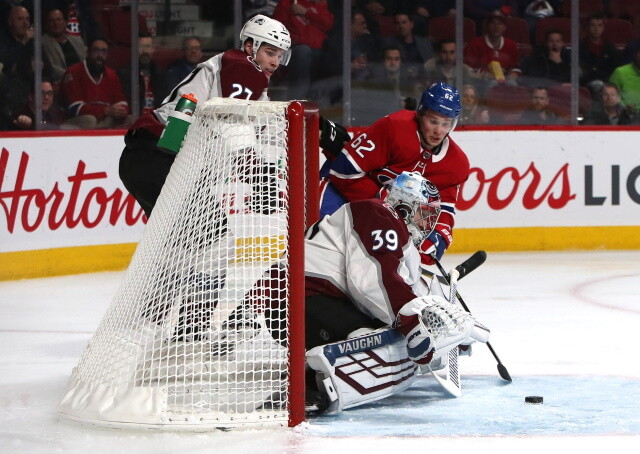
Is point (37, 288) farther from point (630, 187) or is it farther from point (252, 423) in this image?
point (630, 187)

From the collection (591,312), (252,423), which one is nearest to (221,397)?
(252,423)

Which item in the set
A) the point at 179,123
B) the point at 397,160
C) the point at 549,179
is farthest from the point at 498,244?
the point at 179,123

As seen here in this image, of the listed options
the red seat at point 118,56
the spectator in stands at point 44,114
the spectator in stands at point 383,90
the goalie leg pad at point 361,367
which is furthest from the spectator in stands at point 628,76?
the goalie leg pad at point 361,367

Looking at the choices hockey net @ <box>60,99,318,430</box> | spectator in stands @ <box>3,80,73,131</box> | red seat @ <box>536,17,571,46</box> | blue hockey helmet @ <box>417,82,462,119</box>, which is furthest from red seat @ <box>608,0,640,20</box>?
hockey net @ <box>60,99,318,430</box>

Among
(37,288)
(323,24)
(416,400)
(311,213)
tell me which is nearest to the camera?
(416,400)

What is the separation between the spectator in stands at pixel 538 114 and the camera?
8672mm

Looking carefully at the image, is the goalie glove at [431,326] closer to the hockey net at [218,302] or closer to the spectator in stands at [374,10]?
the hockey net at [218,302]

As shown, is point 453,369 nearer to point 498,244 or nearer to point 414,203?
point 414,203

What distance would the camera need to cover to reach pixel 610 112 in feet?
28.7

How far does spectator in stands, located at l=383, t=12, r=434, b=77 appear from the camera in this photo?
8.57 meters

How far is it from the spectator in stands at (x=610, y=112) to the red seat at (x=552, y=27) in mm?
429

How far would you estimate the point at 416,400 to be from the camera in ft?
13.5

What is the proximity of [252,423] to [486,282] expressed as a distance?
350 cm

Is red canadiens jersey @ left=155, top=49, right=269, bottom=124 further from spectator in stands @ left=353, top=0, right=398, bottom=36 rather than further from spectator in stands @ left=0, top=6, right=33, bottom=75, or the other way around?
spectator in stands @ left=353, top=0, right=398, bottom=36
